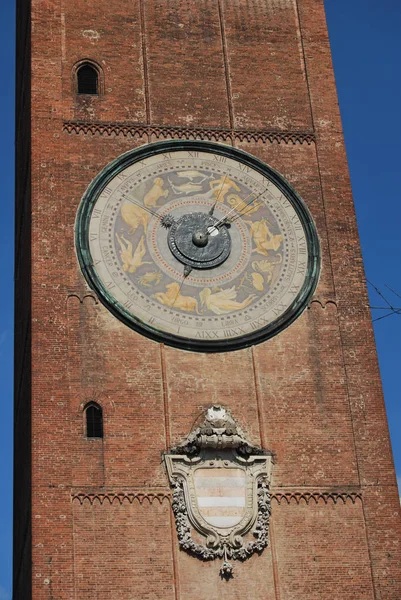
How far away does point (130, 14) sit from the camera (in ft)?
100

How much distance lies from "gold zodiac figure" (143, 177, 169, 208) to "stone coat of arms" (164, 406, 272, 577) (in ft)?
14.3

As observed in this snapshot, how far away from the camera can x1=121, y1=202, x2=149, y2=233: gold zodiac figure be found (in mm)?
28109

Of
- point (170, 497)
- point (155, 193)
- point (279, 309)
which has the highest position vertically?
point (155, 193)

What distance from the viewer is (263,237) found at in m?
28.6

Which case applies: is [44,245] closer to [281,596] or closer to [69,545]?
[69,545]

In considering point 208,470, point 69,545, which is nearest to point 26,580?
point 69,545

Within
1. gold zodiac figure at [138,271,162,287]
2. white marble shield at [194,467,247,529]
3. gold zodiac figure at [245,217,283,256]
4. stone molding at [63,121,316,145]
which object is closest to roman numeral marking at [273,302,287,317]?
gold zodiac figure at [245,217,283,256]

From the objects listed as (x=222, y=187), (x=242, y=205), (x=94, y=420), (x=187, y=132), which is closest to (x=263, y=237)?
(x=242, y=205)

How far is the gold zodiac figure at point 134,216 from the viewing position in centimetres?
2811

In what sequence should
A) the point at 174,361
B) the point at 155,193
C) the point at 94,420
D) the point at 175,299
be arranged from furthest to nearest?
1. the point at 155,193
2. the point at 175,299
3. the point at 174,361
4. the point at 94,420

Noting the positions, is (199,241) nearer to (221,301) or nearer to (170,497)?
(221,301)

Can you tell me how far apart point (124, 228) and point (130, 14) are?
16.8ft

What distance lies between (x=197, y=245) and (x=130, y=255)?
1.29 meters

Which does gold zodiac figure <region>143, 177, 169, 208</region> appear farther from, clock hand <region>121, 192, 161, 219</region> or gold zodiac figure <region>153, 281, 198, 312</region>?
gold zodiac figure <region>153, 281, 198, 312</region>
